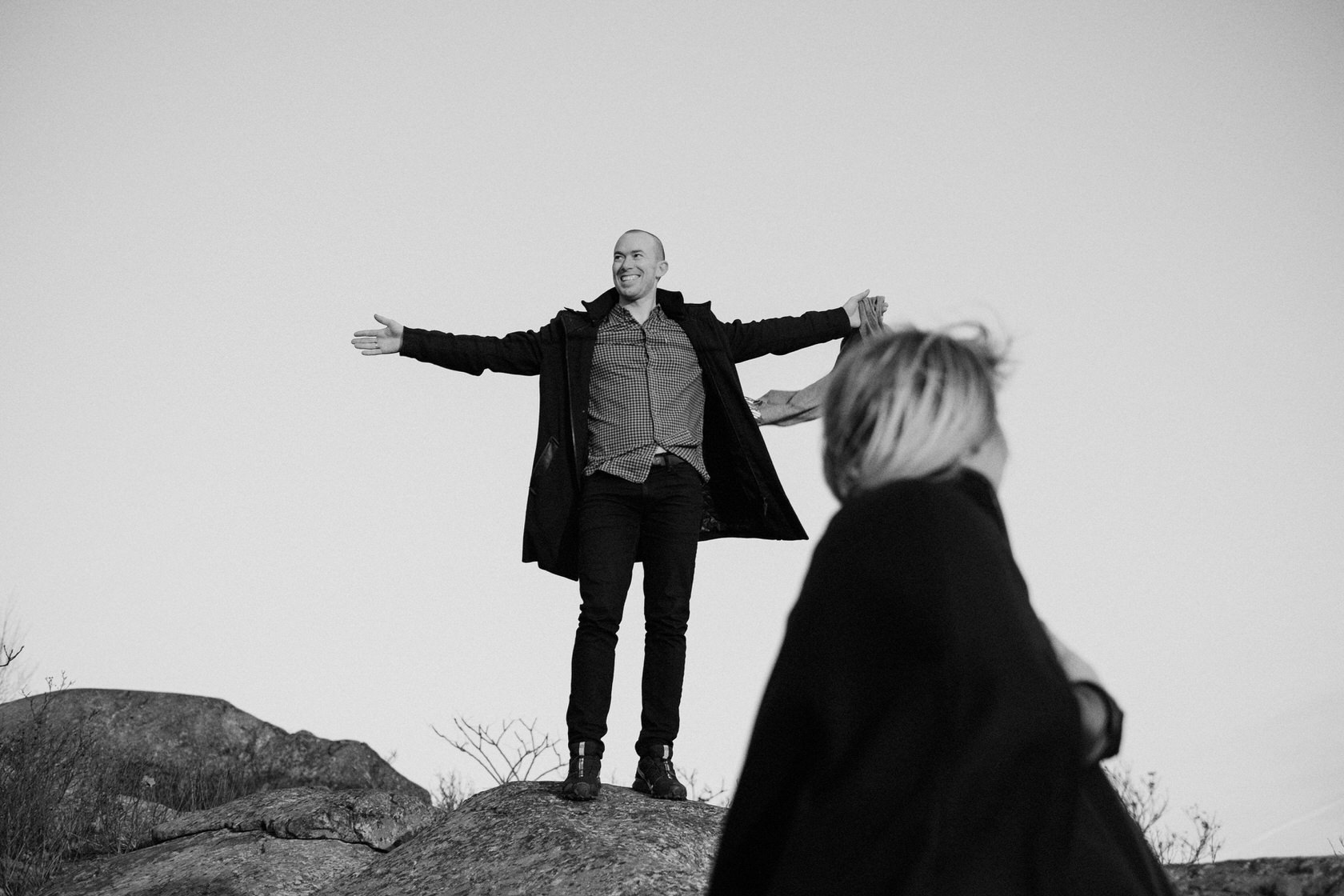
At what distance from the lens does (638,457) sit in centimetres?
587

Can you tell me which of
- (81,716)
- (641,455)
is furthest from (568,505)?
(81,716)

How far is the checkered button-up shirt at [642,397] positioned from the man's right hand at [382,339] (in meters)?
0.98

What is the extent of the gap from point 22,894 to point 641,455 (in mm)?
5813

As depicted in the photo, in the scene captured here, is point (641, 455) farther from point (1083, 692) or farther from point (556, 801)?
point (1083, 692)

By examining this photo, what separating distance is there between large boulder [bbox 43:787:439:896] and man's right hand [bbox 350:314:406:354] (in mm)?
3063

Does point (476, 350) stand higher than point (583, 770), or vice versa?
point (476, 350)

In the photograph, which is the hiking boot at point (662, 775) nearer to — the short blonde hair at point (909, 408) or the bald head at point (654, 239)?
the bald head at point (654, 239)

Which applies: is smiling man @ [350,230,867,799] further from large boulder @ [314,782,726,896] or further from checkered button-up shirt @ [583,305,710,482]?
large boulder @ [314,782,726,896]

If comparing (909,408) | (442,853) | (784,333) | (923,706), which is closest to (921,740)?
(923,706)

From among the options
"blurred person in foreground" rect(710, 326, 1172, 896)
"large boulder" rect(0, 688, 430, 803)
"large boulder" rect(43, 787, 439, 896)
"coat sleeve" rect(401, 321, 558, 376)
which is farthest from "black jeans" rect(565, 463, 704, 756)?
"large boulder" rect(0, 688, 430, 803)

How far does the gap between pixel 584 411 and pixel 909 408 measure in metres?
4.10

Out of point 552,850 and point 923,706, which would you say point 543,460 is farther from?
point 923,706

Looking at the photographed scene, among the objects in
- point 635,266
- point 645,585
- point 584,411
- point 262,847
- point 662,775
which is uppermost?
point 635,266

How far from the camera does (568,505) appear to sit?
6047 millimetres
